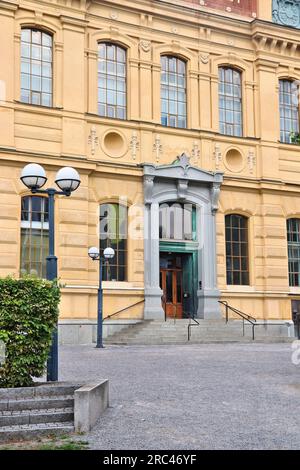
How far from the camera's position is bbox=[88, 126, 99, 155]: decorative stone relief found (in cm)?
2575

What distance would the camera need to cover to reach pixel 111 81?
2703cm

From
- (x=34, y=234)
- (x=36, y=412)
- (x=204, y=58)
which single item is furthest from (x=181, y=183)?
(x=36, y=412)

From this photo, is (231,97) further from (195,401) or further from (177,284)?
(195,401)

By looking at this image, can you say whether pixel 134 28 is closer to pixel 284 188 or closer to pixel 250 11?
pixel 250 11

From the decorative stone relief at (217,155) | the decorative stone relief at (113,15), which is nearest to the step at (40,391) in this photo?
the decorative stone relief at (217,155)

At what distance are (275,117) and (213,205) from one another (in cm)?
593

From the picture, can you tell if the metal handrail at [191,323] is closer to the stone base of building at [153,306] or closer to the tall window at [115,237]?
the stone base of building at [153,306]

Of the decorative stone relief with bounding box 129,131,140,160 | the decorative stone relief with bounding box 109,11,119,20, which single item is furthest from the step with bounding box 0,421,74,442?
the decorative stone relief with bounding box 109,11,119,20

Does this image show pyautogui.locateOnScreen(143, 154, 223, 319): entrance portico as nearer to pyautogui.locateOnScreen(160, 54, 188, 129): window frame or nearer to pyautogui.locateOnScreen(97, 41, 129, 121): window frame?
pyautogui.locateOnScreen(160, 54, 188, 129): window frame

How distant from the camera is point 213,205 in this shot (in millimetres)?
27812

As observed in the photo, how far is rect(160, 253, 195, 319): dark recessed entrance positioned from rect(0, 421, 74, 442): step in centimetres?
2040

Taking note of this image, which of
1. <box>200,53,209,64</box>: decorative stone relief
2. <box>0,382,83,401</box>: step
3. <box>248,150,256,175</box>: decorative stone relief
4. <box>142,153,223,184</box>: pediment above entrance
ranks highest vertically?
<box>200,53,209,64</box>: decorative stone relief

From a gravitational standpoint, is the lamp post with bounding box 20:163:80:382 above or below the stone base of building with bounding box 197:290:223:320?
above
